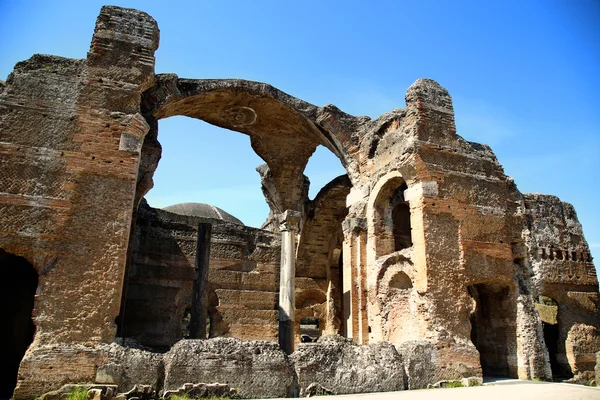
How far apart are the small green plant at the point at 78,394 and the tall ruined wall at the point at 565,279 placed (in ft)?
27.9

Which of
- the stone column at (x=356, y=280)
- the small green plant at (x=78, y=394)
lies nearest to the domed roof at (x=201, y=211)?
the stone column at (x=356, y=280)

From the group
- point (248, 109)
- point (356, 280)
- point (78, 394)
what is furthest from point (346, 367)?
point (248, 109)

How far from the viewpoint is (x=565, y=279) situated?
10109 millimetres

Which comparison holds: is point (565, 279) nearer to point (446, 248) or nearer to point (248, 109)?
point (446, 248)

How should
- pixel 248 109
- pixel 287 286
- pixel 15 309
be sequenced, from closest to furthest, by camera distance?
pixel 15 309 → pixel 287 286 → pixel 248 109

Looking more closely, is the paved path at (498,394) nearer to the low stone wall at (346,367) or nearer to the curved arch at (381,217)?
the low stone wall at (346,367)

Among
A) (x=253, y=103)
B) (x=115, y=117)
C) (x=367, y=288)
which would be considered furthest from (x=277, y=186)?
(x=115, y=117)

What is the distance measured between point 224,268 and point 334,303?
377cm

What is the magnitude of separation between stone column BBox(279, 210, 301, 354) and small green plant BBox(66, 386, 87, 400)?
4666mm

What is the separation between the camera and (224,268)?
13898 millimetres

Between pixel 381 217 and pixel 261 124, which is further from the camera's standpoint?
pixel 261 124

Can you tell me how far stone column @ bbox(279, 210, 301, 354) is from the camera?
405 inches

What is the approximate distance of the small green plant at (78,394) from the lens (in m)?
6.11

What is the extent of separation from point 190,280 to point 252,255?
7.03 feet
